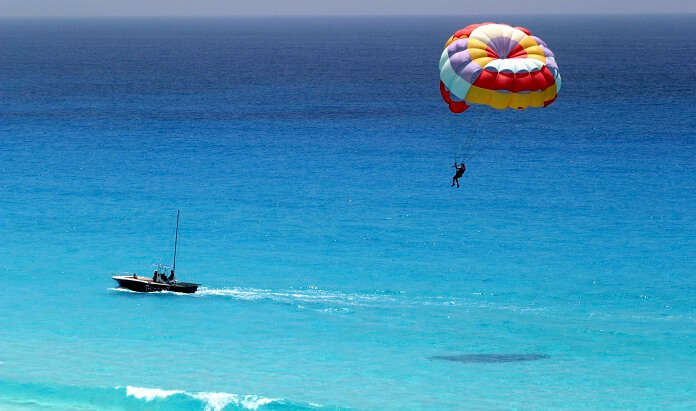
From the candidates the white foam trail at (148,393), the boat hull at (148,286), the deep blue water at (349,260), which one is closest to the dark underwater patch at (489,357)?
the deep blue water at (349,260)

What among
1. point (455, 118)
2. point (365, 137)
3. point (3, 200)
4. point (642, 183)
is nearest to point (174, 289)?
point (3, 200)

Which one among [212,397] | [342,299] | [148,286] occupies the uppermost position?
[148,286]

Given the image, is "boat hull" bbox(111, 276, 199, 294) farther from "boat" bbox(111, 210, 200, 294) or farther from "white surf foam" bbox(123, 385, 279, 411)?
"white surf foam" bbox(123, 385, 279, 411)

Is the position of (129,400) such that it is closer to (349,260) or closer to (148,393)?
(148,393)

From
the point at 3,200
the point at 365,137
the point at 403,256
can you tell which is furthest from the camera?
the point at 365,137

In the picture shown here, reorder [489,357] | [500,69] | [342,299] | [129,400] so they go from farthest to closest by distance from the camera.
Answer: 1. [342,299]
2. [489,357]
3. [500,69]
4. [129,400]

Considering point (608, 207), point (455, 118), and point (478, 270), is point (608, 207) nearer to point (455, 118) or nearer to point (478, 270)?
point (478, 270)

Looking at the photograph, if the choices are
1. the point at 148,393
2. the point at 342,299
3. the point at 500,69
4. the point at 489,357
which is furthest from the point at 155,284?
the point at 500,69

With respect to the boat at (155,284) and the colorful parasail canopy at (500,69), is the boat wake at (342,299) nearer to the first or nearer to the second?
the boat at (155,284)
